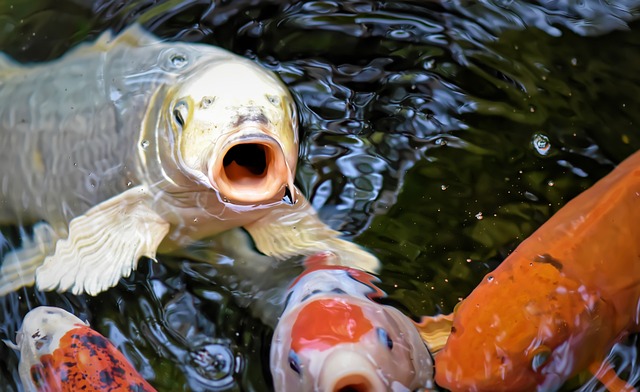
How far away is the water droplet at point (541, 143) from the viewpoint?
328 centimetres

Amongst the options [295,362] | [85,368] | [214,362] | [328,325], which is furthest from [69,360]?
[328,325]

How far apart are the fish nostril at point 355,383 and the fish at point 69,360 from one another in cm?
71

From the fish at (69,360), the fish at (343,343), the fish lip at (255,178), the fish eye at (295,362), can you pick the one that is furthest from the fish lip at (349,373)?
the fish at (69,360)

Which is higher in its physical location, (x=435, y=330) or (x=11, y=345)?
(x=435, y=330)

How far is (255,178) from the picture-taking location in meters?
2.61

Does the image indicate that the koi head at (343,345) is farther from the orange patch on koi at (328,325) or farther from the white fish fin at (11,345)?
the white fish fin at (11,345)

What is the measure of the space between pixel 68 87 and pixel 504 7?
6.14ft

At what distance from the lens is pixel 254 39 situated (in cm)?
346

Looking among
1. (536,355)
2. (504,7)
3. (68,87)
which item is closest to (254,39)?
(68,87)

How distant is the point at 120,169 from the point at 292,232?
695mm

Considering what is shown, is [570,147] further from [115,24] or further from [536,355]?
[115,24]

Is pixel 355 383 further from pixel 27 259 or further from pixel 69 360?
pixel 27 259

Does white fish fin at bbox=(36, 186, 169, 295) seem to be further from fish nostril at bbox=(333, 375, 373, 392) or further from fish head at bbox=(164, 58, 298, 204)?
fish nostril at bbox=(333, 375, 373, 392)

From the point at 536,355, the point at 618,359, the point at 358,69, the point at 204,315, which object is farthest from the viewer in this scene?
the point at 358,69
